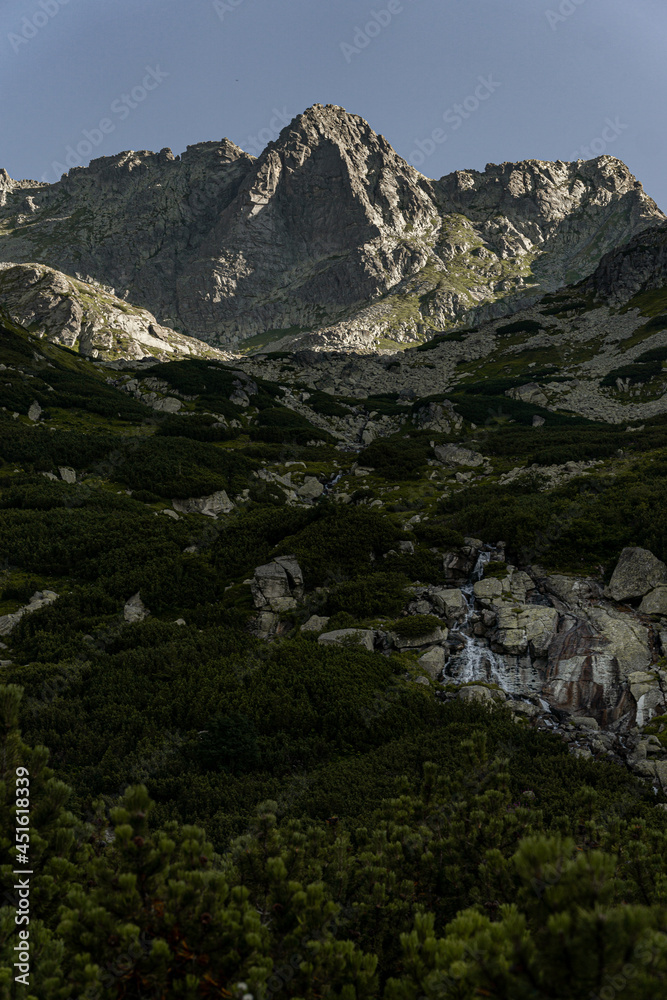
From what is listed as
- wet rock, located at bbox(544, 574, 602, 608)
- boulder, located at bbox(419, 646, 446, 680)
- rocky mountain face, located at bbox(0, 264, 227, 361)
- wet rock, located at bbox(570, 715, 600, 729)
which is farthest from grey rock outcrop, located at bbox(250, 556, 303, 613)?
rocky mountain face, located at bbox(0, 264, 227, 361)

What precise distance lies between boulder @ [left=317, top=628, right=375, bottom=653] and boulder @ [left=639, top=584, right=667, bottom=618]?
27.1 ft

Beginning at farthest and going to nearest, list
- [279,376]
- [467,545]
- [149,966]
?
[279,376], [467,545], [149,966]

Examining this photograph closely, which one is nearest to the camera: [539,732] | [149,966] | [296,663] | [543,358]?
[149,966]

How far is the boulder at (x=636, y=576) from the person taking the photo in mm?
15930

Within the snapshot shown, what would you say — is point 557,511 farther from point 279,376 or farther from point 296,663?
point 279,376

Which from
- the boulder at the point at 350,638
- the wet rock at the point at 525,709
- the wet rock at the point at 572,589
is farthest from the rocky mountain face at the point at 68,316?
the wet rock at the point at 525,709

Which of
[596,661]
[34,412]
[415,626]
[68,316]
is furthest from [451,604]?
[68,316]

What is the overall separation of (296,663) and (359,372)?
81.8m

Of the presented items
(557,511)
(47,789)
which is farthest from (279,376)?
(47,789)

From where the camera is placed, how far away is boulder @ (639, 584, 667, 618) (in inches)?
584

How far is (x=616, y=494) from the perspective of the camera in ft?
71.6

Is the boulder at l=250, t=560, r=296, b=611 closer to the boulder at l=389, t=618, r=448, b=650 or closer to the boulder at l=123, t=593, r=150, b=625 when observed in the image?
the boulder at l=123, t=593, r=150, b=625

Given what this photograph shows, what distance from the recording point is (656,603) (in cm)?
1501

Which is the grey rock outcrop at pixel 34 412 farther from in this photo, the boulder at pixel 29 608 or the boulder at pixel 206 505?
the boulder at pixel 29 608
